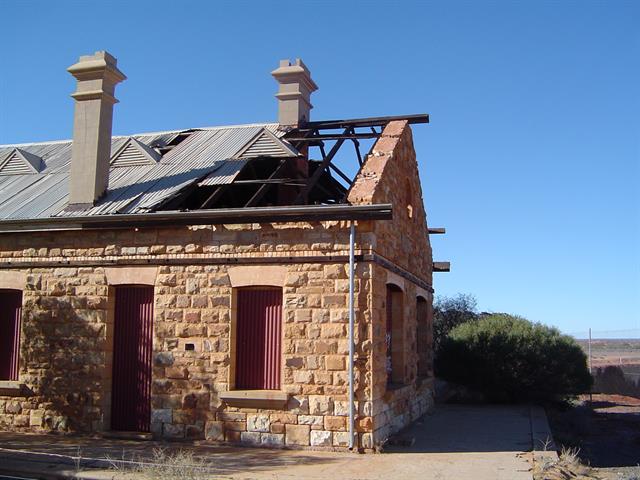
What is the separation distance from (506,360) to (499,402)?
1.19 meters

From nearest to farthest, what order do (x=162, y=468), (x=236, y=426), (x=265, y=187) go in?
(x=162, y=468) < (x=236, y=426) < (x=265, y=187)

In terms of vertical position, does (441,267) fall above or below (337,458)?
above

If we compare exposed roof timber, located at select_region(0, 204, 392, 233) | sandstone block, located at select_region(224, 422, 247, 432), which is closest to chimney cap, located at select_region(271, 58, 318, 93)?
exposed roof timber, located at select_region(0, 204, 392, 233)

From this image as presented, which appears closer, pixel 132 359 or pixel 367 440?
pixel 367 440

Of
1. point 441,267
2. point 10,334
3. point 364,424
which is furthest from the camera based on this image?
point 441,267

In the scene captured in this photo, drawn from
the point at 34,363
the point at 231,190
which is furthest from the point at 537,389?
the point at 34,363

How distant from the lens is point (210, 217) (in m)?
10.8

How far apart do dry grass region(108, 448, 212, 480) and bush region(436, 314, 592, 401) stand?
1011 centimetres

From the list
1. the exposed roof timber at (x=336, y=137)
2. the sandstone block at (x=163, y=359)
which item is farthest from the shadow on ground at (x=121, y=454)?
the exposed roof timber at (x=336, y=137)

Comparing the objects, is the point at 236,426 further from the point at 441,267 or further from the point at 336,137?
the point at 441,267

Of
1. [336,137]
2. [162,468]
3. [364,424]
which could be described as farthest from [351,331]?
[336,137]

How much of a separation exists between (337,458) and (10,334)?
6.58 meters

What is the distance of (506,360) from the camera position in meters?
17.2

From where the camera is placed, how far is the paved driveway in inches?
336
